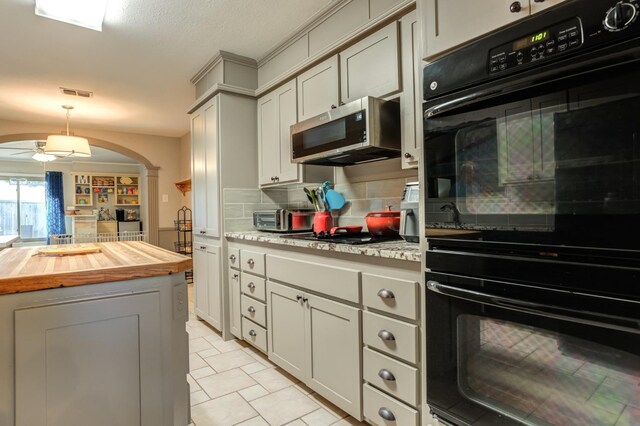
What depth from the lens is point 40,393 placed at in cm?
113

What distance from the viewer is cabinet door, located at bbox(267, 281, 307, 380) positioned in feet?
6.60

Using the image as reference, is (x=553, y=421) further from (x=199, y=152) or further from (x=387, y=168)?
(x=199, y=152)

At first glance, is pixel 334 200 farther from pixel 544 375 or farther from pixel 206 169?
pixel 544 375

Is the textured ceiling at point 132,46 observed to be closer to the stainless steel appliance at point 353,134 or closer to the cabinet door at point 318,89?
the cabinet door at point 318,89

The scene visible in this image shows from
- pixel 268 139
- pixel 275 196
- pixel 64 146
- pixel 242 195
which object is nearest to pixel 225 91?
pixel 268 139

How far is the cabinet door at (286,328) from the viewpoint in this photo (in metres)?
2.01

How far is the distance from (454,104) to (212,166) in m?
2.44

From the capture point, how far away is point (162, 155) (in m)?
5.88

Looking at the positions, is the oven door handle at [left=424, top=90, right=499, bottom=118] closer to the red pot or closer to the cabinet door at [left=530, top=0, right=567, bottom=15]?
the cabinet door at [left=530, top=0, right=567, bottom=15]

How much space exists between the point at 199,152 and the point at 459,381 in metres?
3.00

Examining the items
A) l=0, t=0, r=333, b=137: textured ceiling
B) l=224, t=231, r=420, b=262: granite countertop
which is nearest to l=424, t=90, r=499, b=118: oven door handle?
l=224, t=231, r=420, b=262: granite countertop

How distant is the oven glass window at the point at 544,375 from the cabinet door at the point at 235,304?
1.98m

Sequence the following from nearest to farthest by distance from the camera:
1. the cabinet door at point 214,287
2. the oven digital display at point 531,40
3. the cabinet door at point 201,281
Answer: the oven digital display at point 531,40 → the cabinet door at point 214,287 → the cabinet door at point 201,281

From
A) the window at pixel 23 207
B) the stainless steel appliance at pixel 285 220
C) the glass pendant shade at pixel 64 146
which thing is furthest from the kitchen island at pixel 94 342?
the window at pixel 23 207
